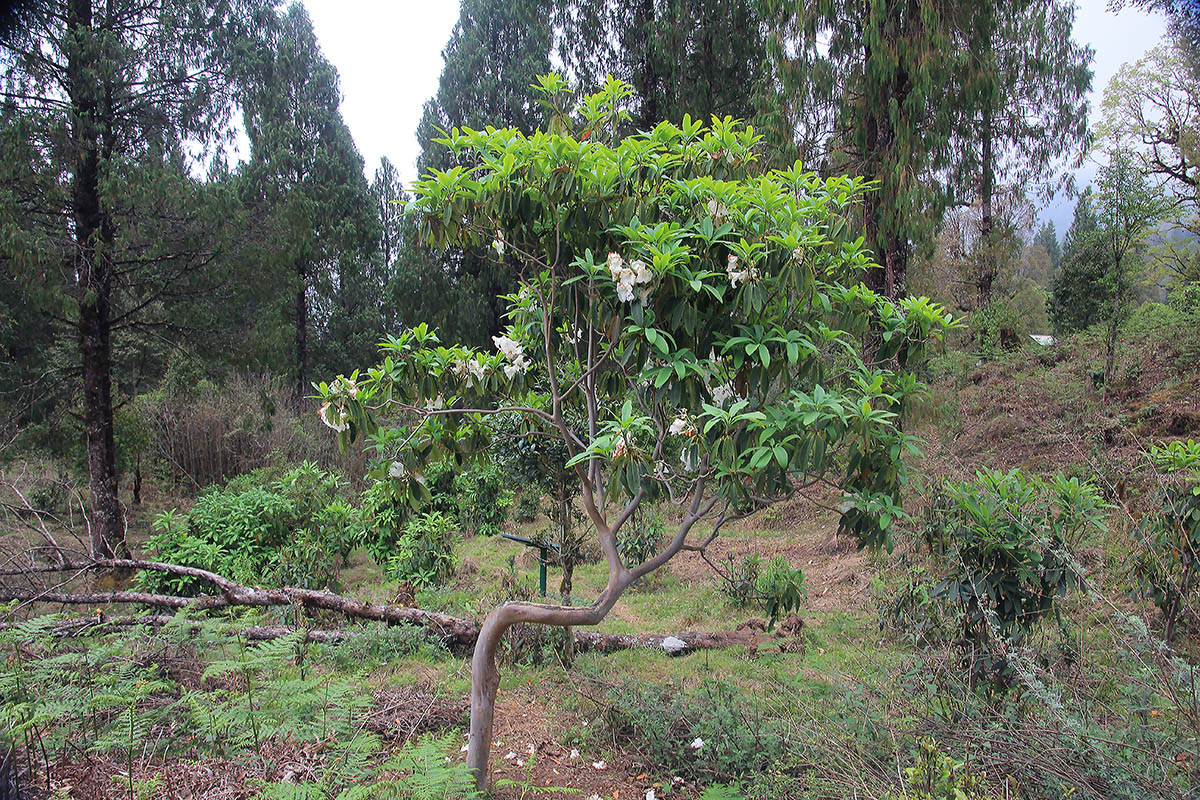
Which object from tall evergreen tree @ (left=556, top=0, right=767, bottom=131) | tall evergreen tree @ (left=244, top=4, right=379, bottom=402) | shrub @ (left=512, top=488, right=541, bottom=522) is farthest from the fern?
tall evergreen tree @ (left=244, top=4, right=379, bottom=402)

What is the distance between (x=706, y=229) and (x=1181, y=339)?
9.40m

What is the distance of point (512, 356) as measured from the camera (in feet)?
10.3

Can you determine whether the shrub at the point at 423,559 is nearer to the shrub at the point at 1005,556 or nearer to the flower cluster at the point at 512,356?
the flower cluster at the point at 512,356

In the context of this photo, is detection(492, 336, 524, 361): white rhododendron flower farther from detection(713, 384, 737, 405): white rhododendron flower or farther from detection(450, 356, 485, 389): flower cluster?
detection(713, 384, 737, 405): white rhododendron flower

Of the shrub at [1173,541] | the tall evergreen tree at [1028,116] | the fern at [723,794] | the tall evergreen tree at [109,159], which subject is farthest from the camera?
the tall evergreen tree at [1028,116]

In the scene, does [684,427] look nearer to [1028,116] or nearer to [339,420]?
[339,420]

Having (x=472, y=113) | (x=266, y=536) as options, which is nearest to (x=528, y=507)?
(x=266, y=536)

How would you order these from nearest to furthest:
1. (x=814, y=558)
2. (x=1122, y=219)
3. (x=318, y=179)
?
1. (x=814, y=558)
2. (x=1122, y=219)
3. (x=318, y=179)

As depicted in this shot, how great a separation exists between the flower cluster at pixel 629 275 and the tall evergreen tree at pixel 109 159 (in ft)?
23.2

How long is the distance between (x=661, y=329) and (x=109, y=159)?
806cm

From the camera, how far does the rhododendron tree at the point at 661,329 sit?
2.53 meters

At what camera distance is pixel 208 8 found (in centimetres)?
873

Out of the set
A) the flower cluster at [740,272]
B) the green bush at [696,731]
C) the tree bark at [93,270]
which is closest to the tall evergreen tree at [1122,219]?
the green bush at [696,731]

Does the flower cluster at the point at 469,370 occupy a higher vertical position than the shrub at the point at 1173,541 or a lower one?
higher
